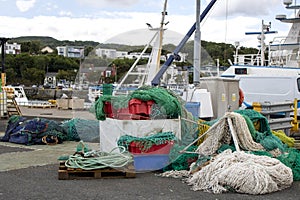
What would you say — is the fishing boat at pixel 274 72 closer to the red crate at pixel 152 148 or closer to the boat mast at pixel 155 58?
the boat mast at pixel 155 58

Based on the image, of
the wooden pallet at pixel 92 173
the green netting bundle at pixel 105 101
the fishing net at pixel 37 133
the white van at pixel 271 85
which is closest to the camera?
the wooden pallet at pixel 92 173

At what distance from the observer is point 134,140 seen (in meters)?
7.46

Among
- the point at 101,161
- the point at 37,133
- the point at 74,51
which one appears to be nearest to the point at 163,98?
the point at 101,161

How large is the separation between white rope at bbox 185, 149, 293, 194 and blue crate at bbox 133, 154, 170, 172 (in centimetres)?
86

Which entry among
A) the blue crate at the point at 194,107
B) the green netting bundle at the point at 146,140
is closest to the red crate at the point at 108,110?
the green netting bundle at the point at 146,140

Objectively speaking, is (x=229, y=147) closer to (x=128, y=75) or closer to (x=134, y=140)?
(x=134, y=140)

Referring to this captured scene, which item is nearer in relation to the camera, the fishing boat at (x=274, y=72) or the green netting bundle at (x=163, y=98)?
the green netting bundle at (x=163, y=98)

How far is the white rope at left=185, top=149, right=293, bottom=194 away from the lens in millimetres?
6227

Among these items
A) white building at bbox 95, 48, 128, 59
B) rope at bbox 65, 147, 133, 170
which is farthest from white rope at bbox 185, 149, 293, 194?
white building at bbox 95, 48, 128, 59

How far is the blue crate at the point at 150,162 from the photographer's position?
24.6ft

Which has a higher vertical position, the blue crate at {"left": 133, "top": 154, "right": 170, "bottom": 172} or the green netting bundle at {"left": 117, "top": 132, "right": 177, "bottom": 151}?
the green netting bundle at {"left": 117, "top": 132, "right": 177, "bottom": 151}

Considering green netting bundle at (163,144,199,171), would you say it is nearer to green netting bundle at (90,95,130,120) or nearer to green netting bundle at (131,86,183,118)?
green netting bundle at (131,86,183,118)

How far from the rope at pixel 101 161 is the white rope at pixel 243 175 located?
43.3 inches

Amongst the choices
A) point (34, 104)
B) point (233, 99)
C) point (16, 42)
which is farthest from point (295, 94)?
point (16, 42)
